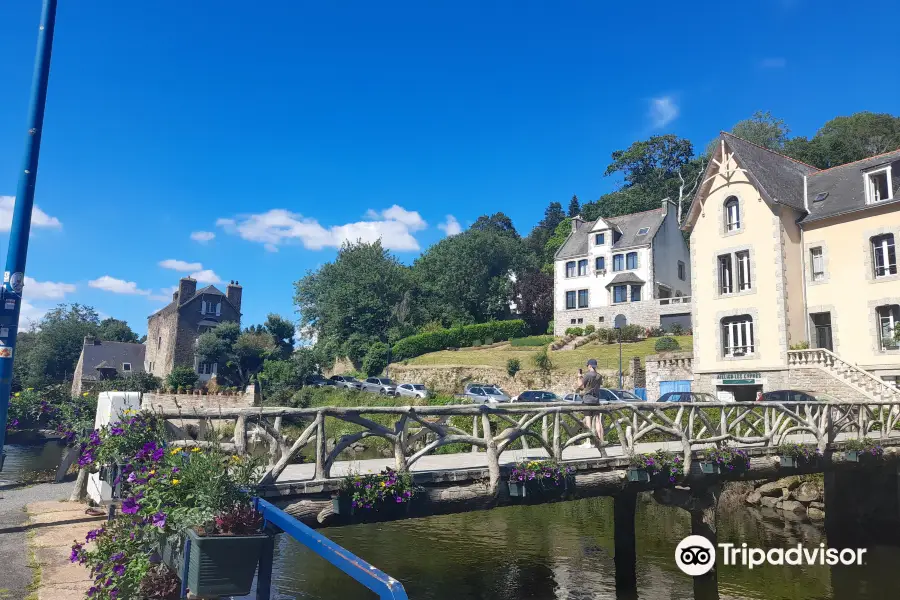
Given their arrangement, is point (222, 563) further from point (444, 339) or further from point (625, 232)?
point (625, 232)

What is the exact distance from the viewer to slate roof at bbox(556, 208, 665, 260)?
51125 mm

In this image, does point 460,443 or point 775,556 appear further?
point 775,556

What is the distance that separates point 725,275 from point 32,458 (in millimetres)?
35299

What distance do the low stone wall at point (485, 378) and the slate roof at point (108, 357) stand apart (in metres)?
29.5

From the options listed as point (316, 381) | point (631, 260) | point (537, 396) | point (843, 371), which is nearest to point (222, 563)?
point (537, 396)

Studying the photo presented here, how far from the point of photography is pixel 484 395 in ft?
114

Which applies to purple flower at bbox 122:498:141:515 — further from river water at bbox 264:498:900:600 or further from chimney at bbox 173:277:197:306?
chimney at bbox 173:277:197:306

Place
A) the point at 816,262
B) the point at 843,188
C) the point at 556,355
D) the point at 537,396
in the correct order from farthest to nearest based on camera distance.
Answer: the point at 556,355, the point at 537,396, the point at 843,188, the point at 816,262

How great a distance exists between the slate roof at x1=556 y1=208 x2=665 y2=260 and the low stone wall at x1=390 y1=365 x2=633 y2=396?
642 inches

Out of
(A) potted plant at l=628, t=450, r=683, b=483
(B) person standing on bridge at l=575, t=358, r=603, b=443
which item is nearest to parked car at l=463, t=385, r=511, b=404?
(B) person standing on bridge at l=575, t=358, r=603, b=443

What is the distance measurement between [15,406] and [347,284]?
49.7 meters

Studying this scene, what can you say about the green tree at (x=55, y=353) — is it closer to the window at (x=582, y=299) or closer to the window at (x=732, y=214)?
the window at (x=582, y=299)

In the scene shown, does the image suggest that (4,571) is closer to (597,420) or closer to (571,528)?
(597,420)

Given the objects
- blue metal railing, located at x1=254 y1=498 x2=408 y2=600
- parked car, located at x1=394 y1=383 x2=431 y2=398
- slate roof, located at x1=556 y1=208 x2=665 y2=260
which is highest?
slate roof, located at x1=556 y1=208 x2=665 y2=260
